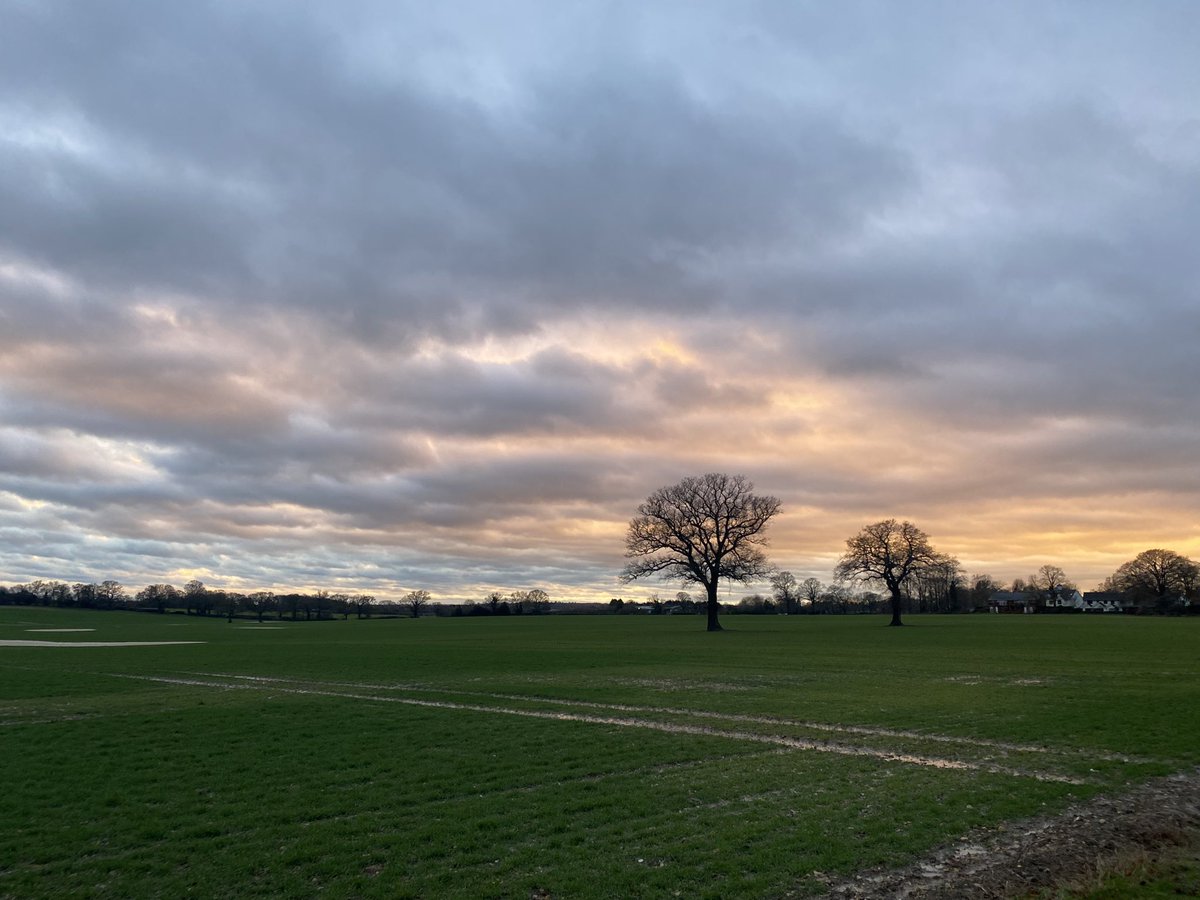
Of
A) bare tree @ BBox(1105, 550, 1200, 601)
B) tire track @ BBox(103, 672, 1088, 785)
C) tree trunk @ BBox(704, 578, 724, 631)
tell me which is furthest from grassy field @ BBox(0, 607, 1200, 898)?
bare tree @ BBox(1105, 550, 1200, 601)

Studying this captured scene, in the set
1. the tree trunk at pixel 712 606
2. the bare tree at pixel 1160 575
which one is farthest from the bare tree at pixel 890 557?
the bare tree at pixel 1160 575

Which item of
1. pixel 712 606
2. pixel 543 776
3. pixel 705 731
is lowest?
pixel 705 731

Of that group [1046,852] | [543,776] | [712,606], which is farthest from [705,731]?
[712,606]

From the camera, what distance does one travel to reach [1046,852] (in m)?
A: 10.2

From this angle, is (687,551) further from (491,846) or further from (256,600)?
(256,600)

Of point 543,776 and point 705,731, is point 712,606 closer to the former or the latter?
point 705,731

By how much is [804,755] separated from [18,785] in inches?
602

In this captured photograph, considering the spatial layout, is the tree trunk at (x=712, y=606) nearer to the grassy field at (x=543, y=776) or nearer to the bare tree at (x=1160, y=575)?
the grassy field at (x=543, y=776)

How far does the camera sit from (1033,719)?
68.6 feet

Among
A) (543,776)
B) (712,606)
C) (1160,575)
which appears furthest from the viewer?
(1160,575)

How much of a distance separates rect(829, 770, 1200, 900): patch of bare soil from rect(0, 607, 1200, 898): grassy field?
1.35 ft

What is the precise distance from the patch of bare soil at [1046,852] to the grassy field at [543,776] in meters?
0.41

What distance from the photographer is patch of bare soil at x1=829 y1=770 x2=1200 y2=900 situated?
9.02 metres

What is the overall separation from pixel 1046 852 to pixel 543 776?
8.29 metres
